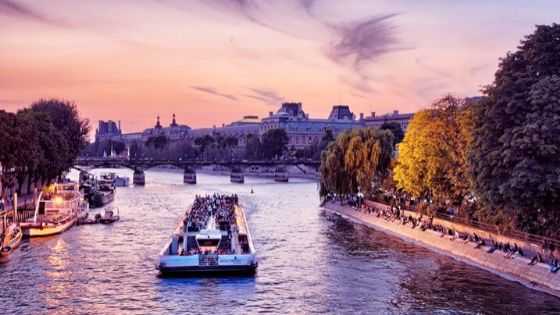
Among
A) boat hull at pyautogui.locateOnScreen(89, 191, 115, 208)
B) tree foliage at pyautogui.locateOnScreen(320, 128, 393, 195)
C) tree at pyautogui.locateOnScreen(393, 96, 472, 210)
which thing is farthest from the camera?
boat hull at pyautogui.locateOnScreen(89, 191, 115, 208)

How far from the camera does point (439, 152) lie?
65625mm

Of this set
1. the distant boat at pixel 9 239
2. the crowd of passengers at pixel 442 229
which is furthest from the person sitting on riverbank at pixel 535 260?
the distant boat at pixel 9 239

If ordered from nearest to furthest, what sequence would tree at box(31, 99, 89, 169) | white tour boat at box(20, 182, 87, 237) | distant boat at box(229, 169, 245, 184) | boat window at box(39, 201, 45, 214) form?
white tour boat at box(20, 182, 87, 237)
boat window at box(39, 201, 45, 214)
tree at box(31, 99, 89, 169)
distant boat at box(229, 169, 245, 184)

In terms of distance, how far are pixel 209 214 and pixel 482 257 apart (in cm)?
3282

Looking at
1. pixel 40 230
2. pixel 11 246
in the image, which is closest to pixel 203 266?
pixel 11 246

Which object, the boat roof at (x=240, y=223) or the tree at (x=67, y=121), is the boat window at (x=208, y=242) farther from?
the tree at (x=67, y=121)

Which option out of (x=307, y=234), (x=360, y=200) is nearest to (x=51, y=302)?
(x=307, y=234)

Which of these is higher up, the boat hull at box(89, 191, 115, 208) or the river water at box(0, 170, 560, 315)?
the boat hull at box(89, 191, 115, 208)

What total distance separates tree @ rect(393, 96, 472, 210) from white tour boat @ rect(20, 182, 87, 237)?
34.1m

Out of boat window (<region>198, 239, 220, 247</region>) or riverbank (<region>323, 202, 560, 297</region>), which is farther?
boat window (<region>198, 239, 220, 247</region>)

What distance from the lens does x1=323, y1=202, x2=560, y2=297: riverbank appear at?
141 ft

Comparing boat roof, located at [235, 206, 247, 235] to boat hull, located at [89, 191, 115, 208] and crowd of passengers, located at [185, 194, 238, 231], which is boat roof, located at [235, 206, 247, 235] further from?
boat hull, located at [89, 191, 115, 208]

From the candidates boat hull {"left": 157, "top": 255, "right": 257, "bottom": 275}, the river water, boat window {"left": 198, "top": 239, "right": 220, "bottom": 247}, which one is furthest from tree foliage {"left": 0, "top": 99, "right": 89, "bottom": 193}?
boat hull {"left": 157, "top": 255, "right": 257, "bottom": 275}

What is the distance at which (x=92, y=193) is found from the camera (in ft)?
377
